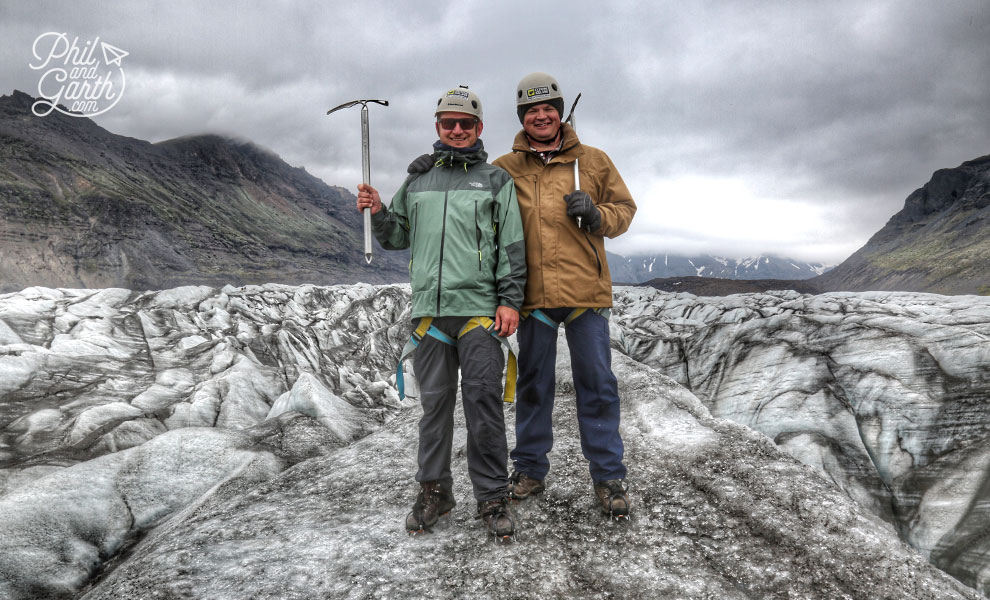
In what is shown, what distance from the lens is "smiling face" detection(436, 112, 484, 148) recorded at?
11.9ft

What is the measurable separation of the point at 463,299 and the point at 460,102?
149 cm

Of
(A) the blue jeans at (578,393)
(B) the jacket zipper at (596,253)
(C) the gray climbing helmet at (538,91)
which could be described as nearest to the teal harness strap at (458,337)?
(A) the blue jeans at (578,393)

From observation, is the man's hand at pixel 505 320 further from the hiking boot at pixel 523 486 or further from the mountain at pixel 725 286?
the mountain at pixel 725 286

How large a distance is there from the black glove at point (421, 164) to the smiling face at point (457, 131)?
0.63 feet

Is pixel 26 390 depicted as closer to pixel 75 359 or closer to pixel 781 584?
pixel 75 359

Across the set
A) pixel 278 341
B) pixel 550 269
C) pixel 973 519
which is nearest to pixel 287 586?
pixel 550 269

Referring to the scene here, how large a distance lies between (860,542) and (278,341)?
25459 mm

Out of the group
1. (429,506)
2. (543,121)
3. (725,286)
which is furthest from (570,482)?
(725,286)

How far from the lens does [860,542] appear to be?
3031 millimetres

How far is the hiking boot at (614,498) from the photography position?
11.3 feet

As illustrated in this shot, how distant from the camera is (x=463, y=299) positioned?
3412mm

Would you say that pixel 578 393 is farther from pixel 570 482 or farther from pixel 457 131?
pixel 457 131

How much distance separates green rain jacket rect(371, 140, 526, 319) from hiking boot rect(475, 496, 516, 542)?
1.31 meters

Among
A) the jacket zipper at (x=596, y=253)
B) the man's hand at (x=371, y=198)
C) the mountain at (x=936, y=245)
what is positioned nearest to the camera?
the man's hand at (x=371, y=198)
